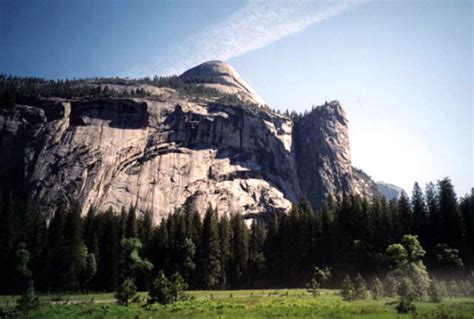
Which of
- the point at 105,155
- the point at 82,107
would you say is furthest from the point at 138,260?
the point at 82,107

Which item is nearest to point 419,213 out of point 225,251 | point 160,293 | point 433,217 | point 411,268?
point 433,217

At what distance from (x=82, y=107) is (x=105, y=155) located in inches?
896

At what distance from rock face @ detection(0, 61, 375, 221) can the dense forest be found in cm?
3115

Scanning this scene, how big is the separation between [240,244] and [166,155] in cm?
5785

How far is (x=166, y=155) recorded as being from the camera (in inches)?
5379

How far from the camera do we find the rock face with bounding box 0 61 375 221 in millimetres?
121562

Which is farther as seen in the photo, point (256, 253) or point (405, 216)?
point (256, 253)

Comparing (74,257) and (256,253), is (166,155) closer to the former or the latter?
(256,253)

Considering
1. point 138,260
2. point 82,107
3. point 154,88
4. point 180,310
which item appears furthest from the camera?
point 154,88

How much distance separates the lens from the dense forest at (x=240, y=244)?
230 ft

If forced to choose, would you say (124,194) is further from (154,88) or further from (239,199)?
(154,88)

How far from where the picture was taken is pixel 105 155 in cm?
12625

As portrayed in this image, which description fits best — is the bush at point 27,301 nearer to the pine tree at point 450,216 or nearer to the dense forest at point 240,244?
the dense forest at point 240,244

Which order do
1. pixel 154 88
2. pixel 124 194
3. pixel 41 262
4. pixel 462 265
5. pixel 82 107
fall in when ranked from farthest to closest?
pixel 154 88 → pixel 82 107 → pixel 124 194 → pixel 41 262 → pixel 462 265
